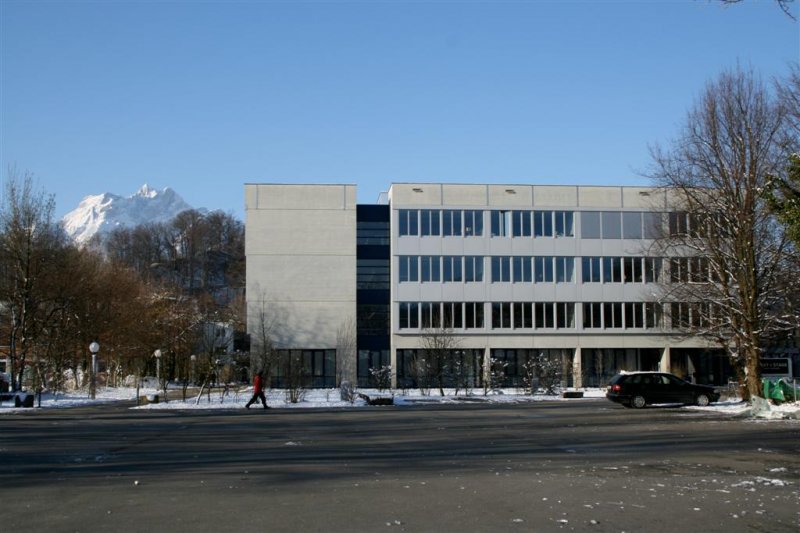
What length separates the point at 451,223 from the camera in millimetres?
62531

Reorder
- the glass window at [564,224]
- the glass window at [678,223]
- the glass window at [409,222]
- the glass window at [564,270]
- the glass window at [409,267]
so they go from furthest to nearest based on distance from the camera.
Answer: the glass window at [564,224] < the glass window at [564,270] < the glass window at [409,222] < the glass window at [409,267] < the glass window at [678,223]

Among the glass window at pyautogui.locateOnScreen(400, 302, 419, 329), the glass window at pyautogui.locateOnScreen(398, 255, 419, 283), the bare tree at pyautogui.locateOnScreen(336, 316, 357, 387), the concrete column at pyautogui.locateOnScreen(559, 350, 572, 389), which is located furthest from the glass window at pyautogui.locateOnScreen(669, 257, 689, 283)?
the bare tree at pyautogui.locateOnScreen(336, 316, 357, 387)

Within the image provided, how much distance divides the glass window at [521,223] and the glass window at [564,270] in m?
3.22

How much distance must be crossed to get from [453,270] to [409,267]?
3351 mm

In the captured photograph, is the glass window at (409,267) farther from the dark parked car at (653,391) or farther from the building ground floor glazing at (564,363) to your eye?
the dark parked car at (653,391)

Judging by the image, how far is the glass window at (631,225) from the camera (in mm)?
63809

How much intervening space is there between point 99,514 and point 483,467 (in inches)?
275

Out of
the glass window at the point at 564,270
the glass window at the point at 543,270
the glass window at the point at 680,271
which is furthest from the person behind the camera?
the glass window at the point at 564,270

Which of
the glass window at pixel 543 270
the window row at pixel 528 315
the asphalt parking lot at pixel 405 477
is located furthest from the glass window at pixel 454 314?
the asphalt parking lot at pixel 405 477

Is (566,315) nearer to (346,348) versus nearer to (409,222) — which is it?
(409,222)

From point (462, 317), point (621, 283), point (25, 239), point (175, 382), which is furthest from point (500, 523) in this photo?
point (175, 382)

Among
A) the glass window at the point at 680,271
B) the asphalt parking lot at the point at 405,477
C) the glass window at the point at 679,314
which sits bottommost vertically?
the asphalt parking lot at the point at 405,477

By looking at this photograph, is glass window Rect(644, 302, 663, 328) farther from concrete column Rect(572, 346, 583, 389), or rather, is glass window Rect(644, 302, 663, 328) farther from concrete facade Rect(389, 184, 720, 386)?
concrete column Rect(572, 346, 583, 389)

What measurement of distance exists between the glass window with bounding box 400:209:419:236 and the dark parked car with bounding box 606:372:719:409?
95.5 ft
